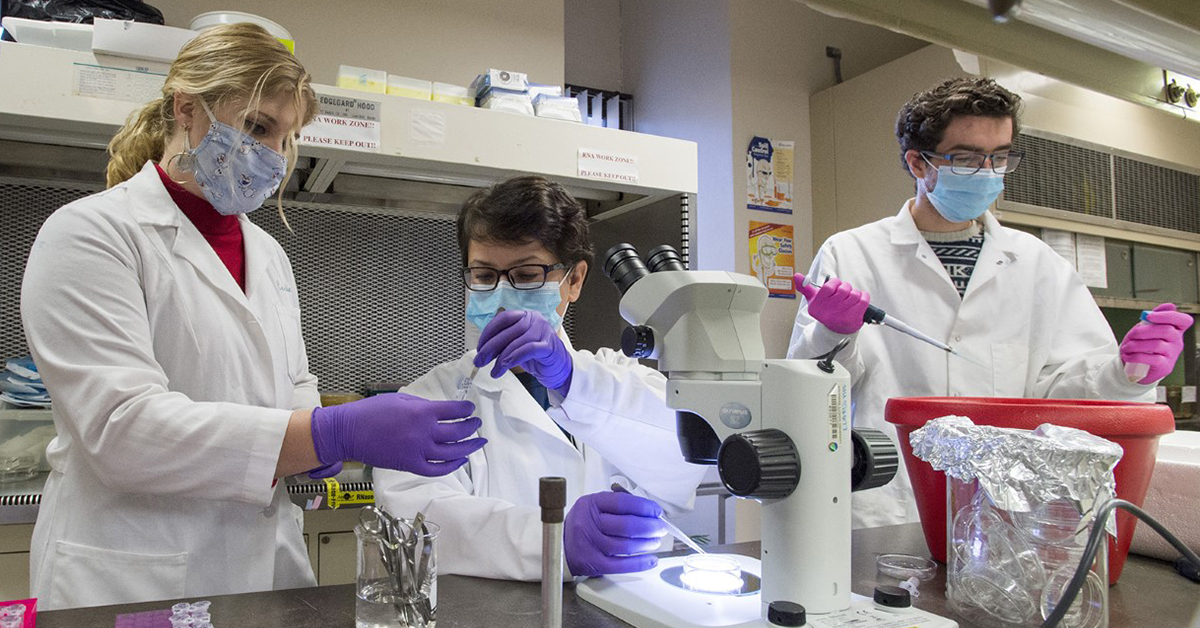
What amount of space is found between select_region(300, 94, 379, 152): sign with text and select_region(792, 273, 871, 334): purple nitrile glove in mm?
1123

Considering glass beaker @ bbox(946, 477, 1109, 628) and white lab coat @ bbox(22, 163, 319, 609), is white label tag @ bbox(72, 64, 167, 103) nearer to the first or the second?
white lab coat @ bbox(22, 163, 319, 609)

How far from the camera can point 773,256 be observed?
3.66m

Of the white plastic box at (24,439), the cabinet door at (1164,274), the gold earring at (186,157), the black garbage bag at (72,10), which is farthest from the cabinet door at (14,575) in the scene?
the cabinet door at (1164,274)

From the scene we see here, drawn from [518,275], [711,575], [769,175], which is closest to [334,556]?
[518,275]

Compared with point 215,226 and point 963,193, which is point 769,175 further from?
point 215,226

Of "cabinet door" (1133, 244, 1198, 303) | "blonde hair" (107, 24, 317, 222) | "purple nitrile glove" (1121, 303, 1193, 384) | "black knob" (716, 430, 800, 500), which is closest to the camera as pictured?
"black knob" (716, 430, 800, 500)

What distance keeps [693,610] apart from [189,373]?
86 centimetres

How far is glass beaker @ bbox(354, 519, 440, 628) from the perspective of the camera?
2.26ft

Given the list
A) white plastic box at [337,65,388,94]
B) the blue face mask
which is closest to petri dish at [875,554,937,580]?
the blue face mask

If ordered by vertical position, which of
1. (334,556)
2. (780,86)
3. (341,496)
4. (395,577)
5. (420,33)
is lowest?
(334,556)

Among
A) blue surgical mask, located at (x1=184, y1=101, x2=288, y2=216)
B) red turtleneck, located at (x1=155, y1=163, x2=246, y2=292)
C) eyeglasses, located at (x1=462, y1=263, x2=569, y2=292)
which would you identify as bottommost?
eyeglasses, located at (x1=462, y1=263, x2=569, y2=292)

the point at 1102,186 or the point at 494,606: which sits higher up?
the point at 1102,186

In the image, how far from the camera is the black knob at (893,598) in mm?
731

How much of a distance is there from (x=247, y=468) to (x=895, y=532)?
97cm
